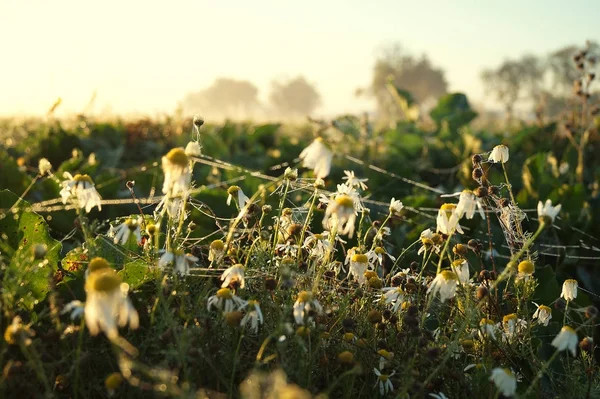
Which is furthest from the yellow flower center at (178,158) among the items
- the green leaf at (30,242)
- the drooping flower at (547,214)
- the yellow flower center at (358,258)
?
the drooping flower at (547,214)

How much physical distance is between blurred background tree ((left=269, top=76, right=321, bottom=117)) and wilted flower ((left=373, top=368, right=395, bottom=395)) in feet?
242

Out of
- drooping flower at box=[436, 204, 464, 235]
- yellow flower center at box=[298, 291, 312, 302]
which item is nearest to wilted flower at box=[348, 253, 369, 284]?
drooping flower at box=[436, 204, 464, 235]

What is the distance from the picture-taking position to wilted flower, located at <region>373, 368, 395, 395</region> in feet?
4.67

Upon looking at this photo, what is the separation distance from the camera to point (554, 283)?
7.61 ft

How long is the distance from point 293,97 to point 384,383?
75789 mm

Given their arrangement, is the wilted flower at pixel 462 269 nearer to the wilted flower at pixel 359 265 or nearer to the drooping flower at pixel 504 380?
the wilted flower at pixel 359 265

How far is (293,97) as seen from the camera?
76188 mm

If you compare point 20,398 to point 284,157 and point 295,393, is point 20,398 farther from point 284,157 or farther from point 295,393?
point 284,157

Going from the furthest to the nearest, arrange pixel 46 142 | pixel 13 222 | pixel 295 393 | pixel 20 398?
pixel 46 142 < pixel 13 222 < pixel 20 398 < pixel 295 393

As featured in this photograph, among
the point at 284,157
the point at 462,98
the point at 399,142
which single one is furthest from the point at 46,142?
the point at 462,98

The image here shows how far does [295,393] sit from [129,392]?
63cm

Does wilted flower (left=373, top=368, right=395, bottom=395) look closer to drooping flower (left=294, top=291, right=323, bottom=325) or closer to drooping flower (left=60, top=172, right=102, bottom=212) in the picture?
drooping flower (left=294, top=291, right=323, bottom=325)

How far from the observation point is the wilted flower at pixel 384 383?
142 cm

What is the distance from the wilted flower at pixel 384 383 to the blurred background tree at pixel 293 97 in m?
73.9
